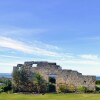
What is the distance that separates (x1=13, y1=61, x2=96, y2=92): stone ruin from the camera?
40.4 m

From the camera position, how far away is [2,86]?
4138cm

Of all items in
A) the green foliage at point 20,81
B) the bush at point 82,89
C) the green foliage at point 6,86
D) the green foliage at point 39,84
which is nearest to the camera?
the bush at point 82,89

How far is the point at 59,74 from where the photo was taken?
41250 millimetres

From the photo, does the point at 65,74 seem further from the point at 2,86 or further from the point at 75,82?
→ the point at 2,86

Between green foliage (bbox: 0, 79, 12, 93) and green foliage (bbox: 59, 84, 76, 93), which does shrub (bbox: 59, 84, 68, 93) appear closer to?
green foliage (bbox: 59, 84, 76, 93)

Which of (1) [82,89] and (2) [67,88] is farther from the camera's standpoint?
(2) [67,88]

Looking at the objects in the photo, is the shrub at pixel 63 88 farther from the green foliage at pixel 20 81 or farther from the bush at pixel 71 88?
the green foliage at pixel 20 81

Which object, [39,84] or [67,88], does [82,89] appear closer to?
[67,88]

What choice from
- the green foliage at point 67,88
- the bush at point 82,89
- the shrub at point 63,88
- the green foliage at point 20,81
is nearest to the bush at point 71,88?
the green foliage at point 67,88

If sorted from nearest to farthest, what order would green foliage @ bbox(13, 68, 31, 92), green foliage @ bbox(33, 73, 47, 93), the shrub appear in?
1. the shrub
2. green foliage @ bbox(33, 73, 47, 93)
3. green foliage @ bbox(13, 68, 31, 92)

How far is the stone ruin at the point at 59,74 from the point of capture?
132ft

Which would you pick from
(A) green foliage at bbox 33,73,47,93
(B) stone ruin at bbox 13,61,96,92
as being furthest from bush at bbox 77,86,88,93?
(A) green foliage at bbox 33,73,47,93

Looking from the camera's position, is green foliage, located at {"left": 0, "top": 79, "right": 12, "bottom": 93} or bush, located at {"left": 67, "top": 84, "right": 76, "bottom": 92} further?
green foliage, located at {"left": 0, "top": 79, "right": 12, "bottom": 93}

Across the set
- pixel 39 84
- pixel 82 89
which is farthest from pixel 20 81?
pixel 82 89
